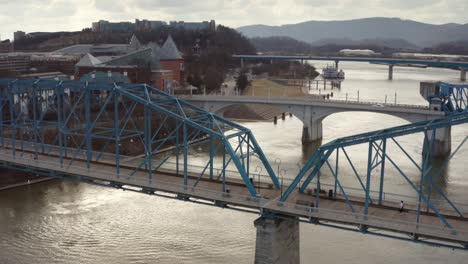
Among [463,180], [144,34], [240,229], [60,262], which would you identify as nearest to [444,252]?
[240,229]

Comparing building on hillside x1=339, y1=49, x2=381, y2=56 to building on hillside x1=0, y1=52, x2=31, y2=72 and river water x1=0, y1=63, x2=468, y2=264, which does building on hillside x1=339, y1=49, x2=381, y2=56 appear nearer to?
building on hillside x1=0, y1=52, x2=31, y2=72

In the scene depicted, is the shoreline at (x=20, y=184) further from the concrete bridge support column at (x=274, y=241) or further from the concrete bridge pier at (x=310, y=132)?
the concrete bridge pier at (x=310, y=132)

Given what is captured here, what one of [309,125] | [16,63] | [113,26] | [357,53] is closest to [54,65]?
[16,63]

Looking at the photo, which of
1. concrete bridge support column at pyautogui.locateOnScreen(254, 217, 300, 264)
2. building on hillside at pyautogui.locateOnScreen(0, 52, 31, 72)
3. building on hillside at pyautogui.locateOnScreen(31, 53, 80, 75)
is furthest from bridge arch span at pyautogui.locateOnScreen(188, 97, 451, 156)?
concrete bridge support column at pyautogui.locateOnScreen(254, 217, 300, 264)

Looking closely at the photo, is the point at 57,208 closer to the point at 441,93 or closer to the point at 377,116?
the point at 441,93

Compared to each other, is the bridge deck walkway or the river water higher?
the bridge deck walkway

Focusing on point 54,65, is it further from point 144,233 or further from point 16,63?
point 144,233

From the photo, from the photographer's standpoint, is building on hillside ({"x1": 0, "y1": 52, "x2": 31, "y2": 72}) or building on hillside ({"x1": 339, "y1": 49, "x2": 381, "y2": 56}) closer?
building on hillside ({"x1": 0, "y1": 52, "x2": 31, "y2": 72})
